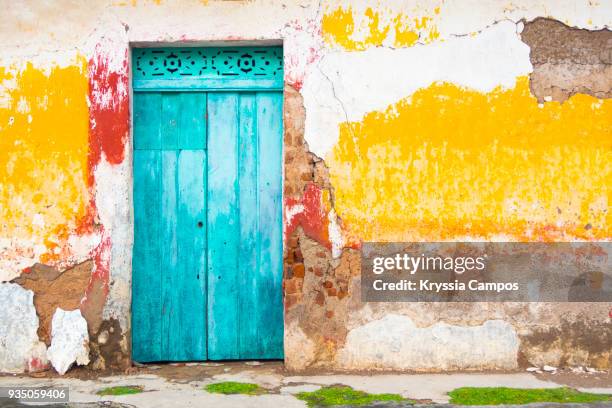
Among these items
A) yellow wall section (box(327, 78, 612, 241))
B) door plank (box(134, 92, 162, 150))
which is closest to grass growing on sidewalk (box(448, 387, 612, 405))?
yellow wall section (box(327, 78, 612, 241))

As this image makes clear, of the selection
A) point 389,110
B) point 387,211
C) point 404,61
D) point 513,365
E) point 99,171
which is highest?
point 404,61

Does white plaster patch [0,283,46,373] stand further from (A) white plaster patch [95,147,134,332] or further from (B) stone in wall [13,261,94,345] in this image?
(A) white plaster patch [95,147,134,332]

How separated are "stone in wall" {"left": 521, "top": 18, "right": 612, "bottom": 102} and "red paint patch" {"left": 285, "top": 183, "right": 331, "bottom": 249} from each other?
1.81 metres

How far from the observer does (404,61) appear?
5.40 metres

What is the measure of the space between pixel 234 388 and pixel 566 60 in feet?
11.0

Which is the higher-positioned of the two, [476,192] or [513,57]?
[513,57]

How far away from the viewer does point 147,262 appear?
221 inches

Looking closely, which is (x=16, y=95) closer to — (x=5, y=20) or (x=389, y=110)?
(x=5, y=20)

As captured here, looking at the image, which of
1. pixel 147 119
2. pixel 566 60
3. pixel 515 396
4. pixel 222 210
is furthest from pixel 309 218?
pixel 566 60

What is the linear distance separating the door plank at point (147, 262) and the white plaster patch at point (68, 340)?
393 mm

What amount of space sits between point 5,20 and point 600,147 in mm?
4480

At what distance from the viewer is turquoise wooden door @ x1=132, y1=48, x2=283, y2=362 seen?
561 cm

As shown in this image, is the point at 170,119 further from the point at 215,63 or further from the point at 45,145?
the point at 45,145

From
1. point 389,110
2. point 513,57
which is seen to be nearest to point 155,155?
point 389,110
